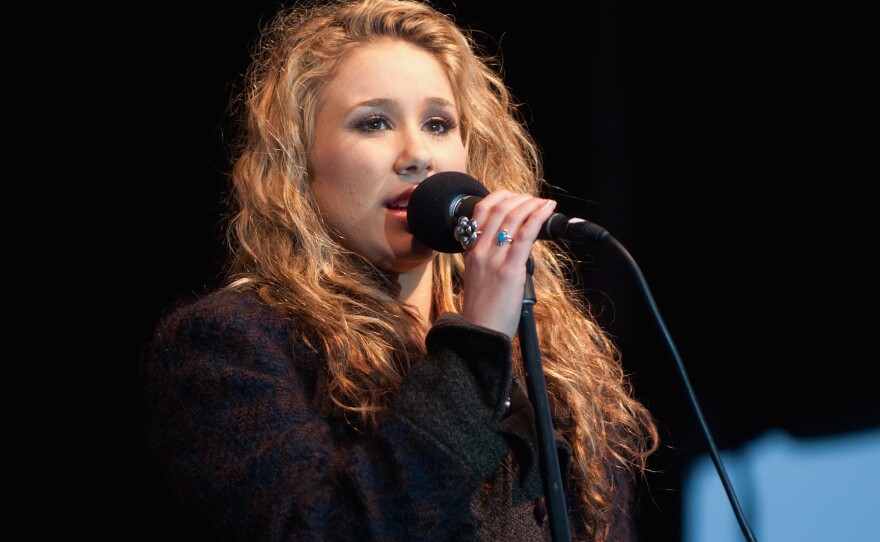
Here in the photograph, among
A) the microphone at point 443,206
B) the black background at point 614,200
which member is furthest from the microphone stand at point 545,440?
the black background at point 614,200

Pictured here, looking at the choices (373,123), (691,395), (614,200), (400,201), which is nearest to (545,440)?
(691,395)

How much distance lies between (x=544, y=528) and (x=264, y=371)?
463 mm

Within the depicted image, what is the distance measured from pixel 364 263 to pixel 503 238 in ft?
1.44

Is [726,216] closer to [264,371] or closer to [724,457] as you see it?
[724,457]

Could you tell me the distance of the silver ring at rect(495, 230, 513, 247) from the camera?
43.4 inches

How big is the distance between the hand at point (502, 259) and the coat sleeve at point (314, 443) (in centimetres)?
3

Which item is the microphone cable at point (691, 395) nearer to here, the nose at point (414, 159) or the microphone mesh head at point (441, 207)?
the microphone mesh head at point (441, 207)

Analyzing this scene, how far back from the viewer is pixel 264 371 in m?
1.22

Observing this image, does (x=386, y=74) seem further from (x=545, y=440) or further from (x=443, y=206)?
(x=545, y=440)

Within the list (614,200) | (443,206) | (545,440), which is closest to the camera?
(545,440)

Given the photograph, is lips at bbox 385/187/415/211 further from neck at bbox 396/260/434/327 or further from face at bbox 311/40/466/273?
neck at bbox 396/260/434/327

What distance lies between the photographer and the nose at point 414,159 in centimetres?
142

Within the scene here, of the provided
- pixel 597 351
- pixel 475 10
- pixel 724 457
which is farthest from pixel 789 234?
pixel 475 10

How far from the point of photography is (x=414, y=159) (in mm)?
1415
